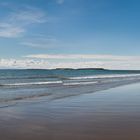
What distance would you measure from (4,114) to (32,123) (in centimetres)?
203

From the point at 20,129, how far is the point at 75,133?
61.1 inches

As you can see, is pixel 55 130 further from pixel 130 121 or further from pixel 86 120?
pixel 130 121

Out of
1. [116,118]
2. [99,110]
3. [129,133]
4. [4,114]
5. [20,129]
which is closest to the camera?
[129,133]

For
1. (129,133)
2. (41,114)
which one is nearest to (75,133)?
(129,133)

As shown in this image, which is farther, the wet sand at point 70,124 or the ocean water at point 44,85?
the ocean water at point 44,85

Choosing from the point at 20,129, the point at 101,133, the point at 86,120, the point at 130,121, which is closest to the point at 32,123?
the point at 20,129

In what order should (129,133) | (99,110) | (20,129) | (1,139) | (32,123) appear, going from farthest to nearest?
(99,110), (32,123), (20,129), (129,133), (1,139)

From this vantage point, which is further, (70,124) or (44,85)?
(44,85)

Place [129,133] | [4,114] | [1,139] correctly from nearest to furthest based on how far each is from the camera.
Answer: [1,139] → [129,133] → [4,114]

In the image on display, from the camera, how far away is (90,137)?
7.56m

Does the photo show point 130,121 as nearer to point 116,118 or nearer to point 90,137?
point 116,118

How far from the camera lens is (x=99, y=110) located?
12.0 m

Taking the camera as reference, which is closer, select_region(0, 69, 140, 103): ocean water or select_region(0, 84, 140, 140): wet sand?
select_region(0, 84, 140, 140): wet sand

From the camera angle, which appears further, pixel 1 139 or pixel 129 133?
pixel 129 133
